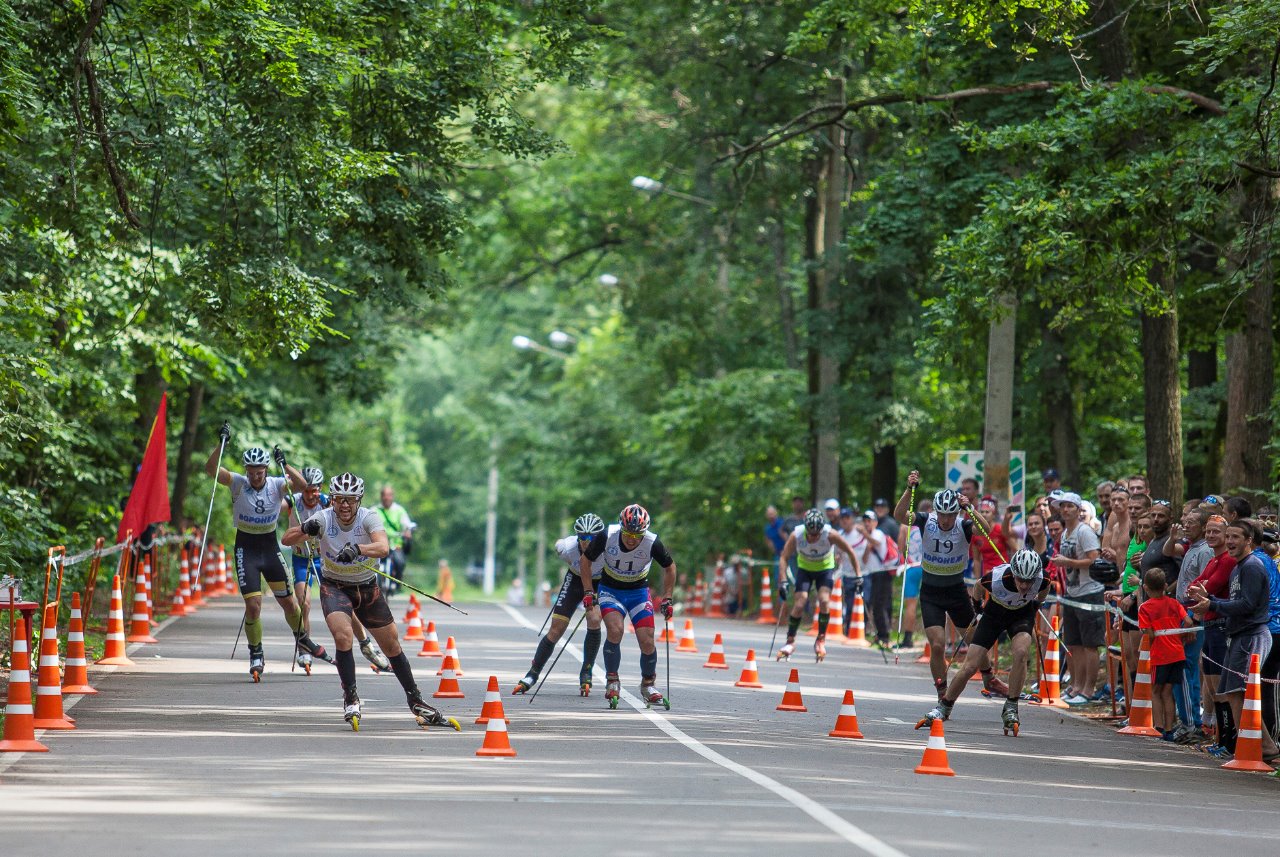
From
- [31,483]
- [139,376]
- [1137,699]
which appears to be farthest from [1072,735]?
[139,376]

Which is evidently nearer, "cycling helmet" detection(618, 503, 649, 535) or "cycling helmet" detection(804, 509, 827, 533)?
"cycling helmet" detection(618, 503, 649, 535)

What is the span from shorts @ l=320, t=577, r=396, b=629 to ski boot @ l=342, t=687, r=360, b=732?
1.73ft

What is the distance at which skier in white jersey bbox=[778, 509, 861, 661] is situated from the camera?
24.1 meters

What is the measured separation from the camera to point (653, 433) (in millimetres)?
49031

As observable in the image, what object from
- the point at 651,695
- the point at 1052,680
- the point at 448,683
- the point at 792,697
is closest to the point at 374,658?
the point at 448,683

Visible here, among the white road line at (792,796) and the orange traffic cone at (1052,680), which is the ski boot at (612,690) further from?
the orange traffic cone at (1052,680)

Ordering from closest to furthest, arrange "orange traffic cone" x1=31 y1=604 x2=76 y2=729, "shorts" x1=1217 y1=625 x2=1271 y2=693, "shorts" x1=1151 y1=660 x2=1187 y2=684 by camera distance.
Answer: "orange traffic cone" x1=31 y1=604 x2=76 y2=729, "shorts" x1=1217 y1=625 x2=1271 y2=693, "shorts" x1=1151 y1=660 x2=1187 y2=684

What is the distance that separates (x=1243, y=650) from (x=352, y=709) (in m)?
6.76

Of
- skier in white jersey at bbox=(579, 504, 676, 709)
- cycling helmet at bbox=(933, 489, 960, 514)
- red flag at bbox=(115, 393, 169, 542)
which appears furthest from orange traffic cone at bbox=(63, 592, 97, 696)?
cycling helmet at bbox=(933, 489, 960, 514)

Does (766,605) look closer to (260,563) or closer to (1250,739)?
(260,563)

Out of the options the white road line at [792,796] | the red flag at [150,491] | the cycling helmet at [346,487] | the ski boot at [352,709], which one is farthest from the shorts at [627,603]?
the red flag at [150,491]

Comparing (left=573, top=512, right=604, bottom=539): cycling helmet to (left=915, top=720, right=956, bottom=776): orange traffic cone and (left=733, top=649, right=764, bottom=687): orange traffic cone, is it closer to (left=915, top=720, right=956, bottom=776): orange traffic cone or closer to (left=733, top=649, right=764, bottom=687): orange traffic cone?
(left=733, top=649, right=764, bottom=687): orange traffic cone

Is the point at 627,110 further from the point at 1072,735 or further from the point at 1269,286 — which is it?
the point at 1072,735

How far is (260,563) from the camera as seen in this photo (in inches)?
722
